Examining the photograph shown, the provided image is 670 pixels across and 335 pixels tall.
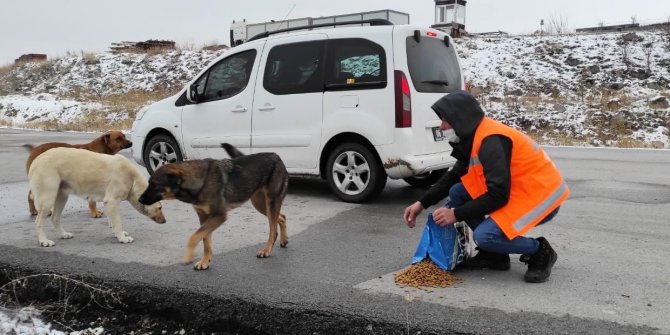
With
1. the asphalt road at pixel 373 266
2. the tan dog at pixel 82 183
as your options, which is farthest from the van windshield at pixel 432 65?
the tan dog at pixel 82 183

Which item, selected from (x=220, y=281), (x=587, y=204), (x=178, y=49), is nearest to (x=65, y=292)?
(x=220, y=281)

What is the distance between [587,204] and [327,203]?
310cm

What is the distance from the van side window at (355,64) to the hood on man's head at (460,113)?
8.92 feet

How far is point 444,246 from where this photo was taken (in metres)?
4.06

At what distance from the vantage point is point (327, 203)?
7.00 metres

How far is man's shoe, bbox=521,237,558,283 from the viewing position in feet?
13.0

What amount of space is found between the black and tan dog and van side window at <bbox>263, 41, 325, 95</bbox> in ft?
8.07

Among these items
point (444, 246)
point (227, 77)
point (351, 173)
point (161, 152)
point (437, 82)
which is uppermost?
point (227, 77)

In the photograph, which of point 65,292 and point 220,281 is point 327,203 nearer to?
point 220,281

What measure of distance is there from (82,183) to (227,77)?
313 cm

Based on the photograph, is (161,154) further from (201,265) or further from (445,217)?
(445,217)

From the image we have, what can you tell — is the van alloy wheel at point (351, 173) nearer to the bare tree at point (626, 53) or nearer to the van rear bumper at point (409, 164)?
the van rear bumper at point (409, 164)

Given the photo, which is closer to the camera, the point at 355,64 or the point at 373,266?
the point at 373,266

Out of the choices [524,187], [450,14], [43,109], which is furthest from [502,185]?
[450,14]
